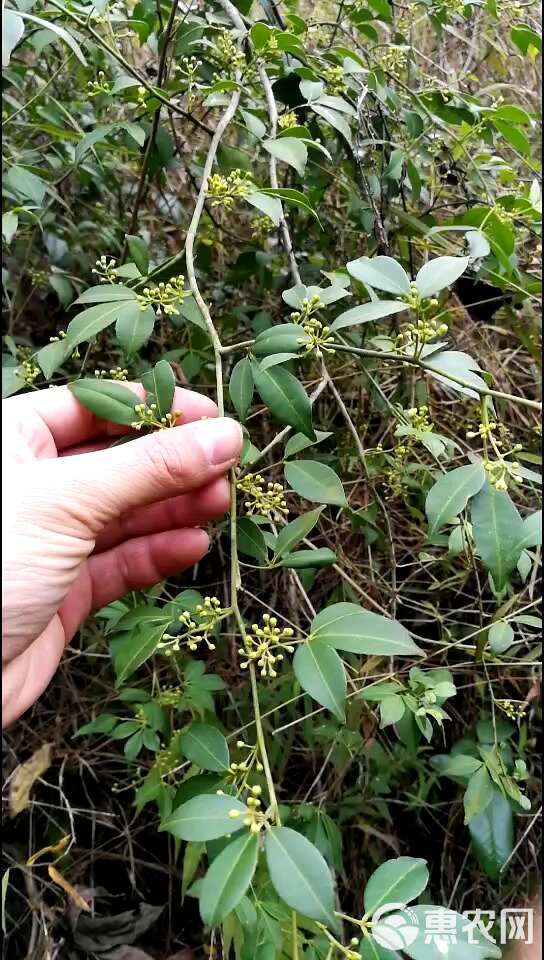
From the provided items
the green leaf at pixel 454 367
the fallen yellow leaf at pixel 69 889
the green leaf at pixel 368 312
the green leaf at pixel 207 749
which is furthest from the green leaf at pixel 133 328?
the fallen yellow leaf at pixel 69 889

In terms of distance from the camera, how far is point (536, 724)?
1.47 m

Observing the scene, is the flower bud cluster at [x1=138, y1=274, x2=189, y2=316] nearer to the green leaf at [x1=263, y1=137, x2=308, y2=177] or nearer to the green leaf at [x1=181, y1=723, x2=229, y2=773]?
the green leaf at [x1=263, y1=137, x2=308, y2=177]

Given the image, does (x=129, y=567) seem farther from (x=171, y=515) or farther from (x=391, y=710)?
(x=391, y=710)

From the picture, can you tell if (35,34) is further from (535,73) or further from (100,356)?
(535,73)

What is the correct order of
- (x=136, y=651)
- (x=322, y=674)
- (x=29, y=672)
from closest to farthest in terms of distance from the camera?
(x=322, y=674), (x=136, y=651), (x=29, y=672)

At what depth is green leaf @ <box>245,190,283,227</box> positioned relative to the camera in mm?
844

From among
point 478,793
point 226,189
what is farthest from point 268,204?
point 478,793

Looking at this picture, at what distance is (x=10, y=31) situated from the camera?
88 cm

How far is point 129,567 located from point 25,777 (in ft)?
1.72

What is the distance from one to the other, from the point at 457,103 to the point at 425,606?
944 millimetres

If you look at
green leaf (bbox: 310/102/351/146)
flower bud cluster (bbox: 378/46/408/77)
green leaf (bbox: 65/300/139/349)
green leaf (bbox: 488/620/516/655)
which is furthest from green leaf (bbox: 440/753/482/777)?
flower bud cluster (bbox: 378/46/408/77)

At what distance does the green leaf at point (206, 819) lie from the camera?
0.62 meters

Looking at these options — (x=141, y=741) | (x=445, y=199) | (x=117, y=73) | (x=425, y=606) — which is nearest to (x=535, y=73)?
(x=445, y=199)

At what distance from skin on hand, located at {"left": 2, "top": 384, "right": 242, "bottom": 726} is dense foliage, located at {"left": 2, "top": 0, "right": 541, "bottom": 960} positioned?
0.04 metres
